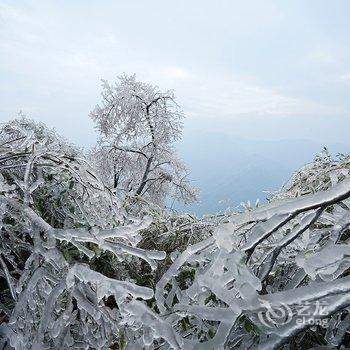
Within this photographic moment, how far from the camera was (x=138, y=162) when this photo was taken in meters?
21.7

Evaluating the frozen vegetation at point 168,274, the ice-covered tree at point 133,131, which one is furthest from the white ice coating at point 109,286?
the ice-covered tree at point 133,131

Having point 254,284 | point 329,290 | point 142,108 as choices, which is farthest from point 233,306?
point 142,108

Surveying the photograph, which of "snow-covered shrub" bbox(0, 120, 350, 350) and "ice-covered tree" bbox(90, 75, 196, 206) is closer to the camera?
"snow-covered shrub" bbox(0, 120, 350, 350)
